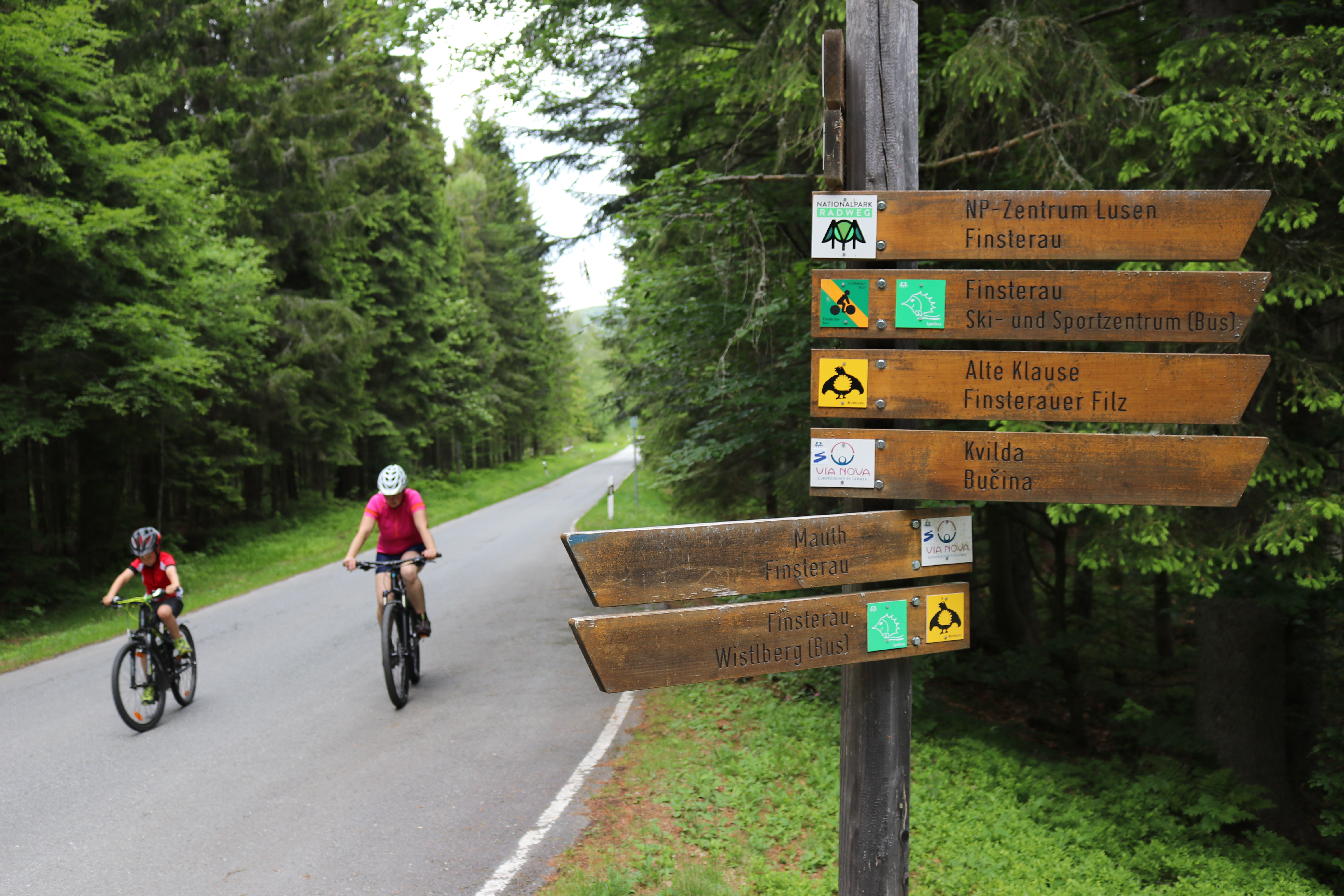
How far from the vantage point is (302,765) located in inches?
242

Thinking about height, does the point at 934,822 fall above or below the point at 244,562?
above

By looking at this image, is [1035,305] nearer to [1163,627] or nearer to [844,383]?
[844,383]

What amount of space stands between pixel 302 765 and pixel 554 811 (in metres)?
2.10

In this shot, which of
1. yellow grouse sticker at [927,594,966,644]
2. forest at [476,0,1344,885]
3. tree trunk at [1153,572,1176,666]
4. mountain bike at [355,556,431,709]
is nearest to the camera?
yellow grouse sticker at [927,594,966,644]

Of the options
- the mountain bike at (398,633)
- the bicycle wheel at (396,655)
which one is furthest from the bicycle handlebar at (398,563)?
the bicycle wheel at (396,655)

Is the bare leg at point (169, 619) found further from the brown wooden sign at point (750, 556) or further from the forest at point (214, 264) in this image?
the brown wooden sign at point (750, 556)

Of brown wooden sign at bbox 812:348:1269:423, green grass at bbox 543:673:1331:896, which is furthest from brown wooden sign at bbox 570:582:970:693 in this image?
green grass at bbox 543:673:1331:896

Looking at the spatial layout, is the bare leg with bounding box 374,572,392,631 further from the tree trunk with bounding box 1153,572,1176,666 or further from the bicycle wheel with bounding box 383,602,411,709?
the tree trunk with bounding box 1153,572,1176,666

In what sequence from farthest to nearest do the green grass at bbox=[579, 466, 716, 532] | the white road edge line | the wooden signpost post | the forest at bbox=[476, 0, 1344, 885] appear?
the green grass at bbox=[579, 466, 716, 532], the forest at bbox=[476, 0, 1344, 885], the white road edge line, the wooden signpost post

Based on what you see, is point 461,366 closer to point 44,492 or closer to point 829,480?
point 44,492

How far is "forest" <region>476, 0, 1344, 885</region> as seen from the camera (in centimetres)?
507

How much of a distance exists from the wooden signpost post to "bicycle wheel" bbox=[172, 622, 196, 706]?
6.59m

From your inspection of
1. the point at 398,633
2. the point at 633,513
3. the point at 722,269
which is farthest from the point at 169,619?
the point at 633,513

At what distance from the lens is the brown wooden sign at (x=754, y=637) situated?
2.46 m
